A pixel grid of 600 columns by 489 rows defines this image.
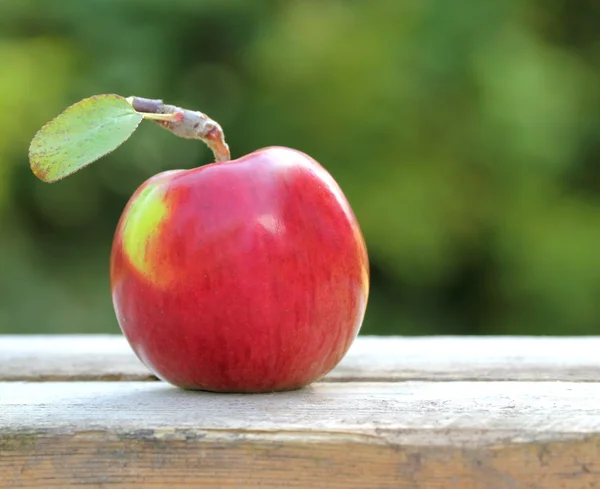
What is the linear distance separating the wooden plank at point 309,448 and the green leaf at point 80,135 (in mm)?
220

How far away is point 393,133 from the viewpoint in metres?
2.67

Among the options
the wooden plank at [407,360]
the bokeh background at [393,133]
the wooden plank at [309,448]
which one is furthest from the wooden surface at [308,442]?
the bokeh background at [393,133]

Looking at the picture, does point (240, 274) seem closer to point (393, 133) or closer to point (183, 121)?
point (183, 121)

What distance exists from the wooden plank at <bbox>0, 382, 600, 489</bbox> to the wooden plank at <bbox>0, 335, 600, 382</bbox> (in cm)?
24

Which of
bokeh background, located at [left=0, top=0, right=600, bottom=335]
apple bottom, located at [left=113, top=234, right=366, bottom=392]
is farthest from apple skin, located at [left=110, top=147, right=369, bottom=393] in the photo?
bokeh background, located at [left=0, top=0, right=600, bottom=335]

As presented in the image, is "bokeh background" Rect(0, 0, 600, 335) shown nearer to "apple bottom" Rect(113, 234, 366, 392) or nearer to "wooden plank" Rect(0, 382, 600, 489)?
"apple bottom" Rect(113, 234, 366, 392)

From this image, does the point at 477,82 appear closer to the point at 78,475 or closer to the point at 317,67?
the point at 317,67

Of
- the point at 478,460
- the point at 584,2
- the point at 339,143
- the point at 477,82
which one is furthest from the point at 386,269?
the point at 478,460

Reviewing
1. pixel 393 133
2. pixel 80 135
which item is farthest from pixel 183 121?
pixel 393 133

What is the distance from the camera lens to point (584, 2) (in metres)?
2.96

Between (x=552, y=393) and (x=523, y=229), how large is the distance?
6.28 ft

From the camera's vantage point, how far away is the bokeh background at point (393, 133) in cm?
260

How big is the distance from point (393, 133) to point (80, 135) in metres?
1.95

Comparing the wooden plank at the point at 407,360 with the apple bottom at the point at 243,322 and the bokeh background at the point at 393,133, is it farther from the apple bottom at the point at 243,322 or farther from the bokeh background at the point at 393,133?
the bokeh background at the point at 393,133
